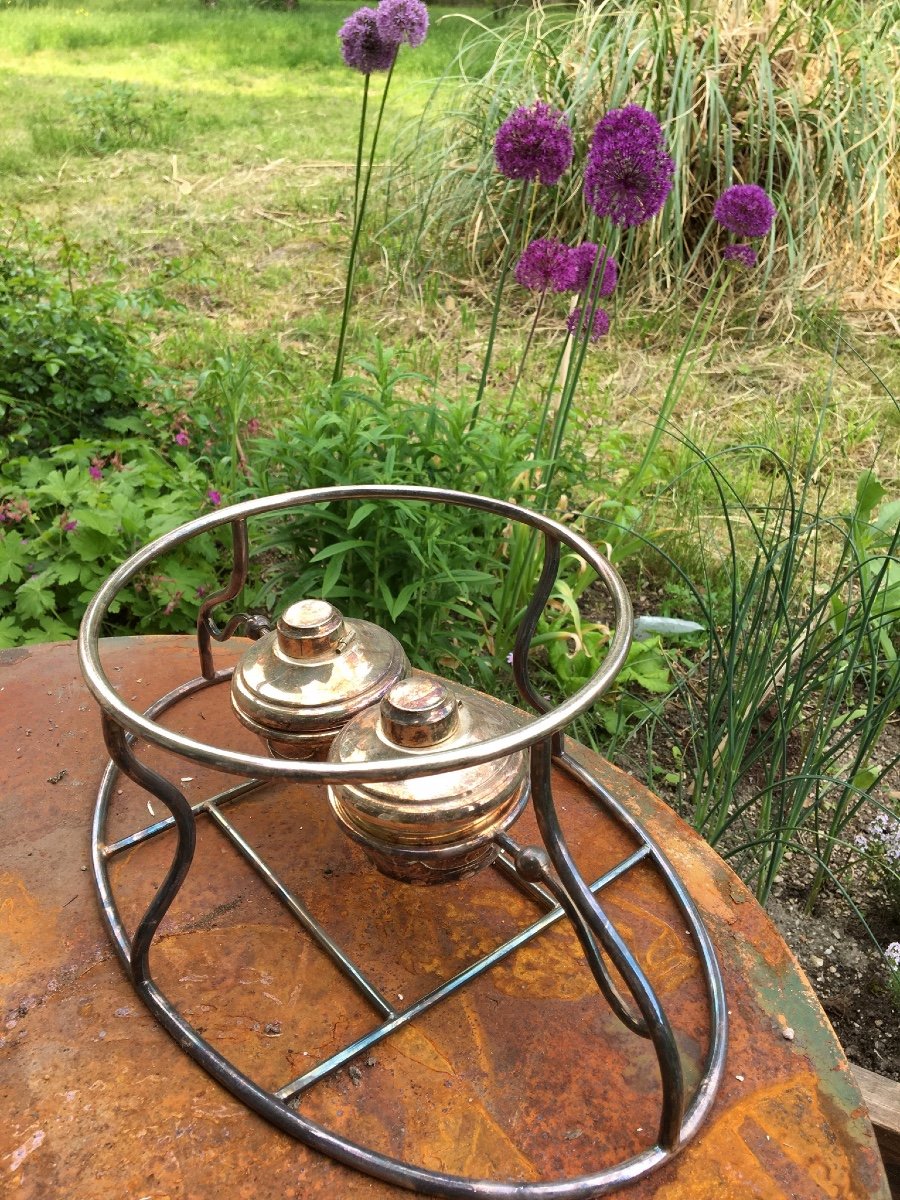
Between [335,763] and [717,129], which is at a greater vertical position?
[717,129]

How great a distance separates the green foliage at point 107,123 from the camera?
19.4 feet

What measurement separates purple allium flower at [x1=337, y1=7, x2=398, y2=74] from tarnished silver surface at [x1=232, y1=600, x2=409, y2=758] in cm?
152

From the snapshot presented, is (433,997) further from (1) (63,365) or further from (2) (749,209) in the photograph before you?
(1) (63,365)

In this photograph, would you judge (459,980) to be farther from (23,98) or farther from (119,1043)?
(23,98)

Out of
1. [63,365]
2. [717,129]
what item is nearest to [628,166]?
[63,365]

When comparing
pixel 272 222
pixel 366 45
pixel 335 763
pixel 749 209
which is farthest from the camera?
pixel 272 222

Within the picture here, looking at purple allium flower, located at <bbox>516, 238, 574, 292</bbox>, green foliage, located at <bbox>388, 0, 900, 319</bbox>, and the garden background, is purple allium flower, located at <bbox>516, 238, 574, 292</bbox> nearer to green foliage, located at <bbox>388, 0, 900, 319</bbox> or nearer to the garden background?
the garden background

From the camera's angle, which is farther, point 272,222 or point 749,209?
point 272,222

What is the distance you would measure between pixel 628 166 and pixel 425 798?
1.15 metres

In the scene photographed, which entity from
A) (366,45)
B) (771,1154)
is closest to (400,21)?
(366,45)

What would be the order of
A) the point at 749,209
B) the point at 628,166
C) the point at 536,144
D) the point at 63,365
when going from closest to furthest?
the point at 628,166
the point at 536,144
the point at 749,209
the point at 63,365

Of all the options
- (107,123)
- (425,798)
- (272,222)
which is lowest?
(272,222)

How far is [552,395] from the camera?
3010 millimetres

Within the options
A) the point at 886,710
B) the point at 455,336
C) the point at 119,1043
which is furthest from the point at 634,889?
the point at 455,336
